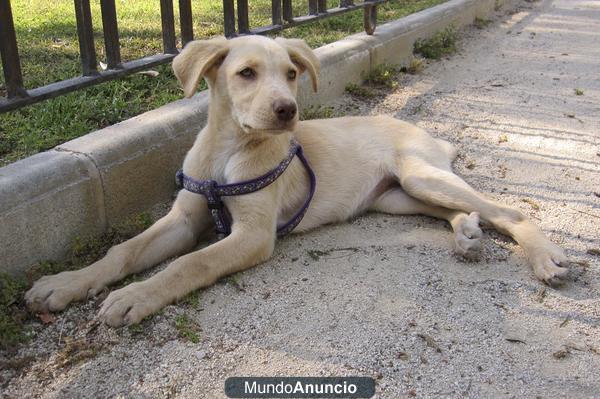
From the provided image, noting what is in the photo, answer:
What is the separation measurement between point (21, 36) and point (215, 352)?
4439 millimetres

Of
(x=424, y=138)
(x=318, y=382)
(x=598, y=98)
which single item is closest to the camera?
(x=318, y=382)

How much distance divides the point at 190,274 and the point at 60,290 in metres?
0.57

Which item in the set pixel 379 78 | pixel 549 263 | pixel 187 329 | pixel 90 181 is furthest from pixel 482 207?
pixel 379 78

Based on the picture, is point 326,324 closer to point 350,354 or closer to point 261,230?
point 350,354

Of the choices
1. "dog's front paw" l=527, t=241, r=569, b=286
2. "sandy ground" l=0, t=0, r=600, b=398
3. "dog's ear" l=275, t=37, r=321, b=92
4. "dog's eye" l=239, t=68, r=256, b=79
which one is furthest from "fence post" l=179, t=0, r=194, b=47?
"dog's front paw" l=527, t=241, r=569, b=286

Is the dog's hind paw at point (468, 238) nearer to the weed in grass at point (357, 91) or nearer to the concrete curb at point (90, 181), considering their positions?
the concrete curb at point (90, 181)

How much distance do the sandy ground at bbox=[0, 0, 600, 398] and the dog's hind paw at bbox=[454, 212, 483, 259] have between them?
8 centimetres

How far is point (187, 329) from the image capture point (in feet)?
9.30

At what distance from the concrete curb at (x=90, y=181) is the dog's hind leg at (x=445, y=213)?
49.3 inches

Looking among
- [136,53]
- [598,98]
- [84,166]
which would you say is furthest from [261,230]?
[598,98]

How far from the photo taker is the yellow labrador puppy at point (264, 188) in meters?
3.09

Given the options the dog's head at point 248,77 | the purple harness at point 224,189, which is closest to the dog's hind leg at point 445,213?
the purple harness at point 224,189

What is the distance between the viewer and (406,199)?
4.12 metres

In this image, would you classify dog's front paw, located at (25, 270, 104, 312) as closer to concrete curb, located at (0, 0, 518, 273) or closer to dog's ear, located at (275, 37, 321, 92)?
concrete curb, located at (0, 0, 518, 273)
